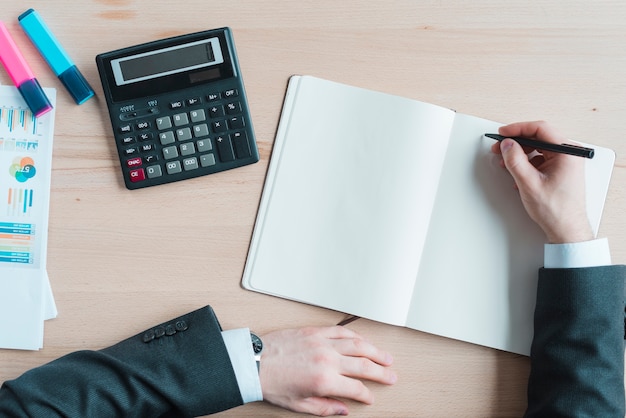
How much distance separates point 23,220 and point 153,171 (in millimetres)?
168

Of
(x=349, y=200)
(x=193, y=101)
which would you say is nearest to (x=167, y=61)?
(x=193, y=101)

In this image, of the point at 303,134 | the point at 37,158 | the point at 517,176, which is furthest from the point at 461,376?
the point at 37,158

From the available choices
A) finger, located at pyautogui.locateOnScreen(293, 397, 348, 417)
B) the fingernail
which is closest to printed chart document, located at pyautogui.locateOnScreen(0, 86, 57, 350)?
finger, located at pyautogui.locateOnScreen(293, 397, 348, 417)

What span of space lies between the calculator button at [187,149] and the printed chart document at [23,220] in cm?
16

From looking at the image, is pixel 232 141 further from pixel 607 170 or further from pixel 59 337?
pixel 607 170

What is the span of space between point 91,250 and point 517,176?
52cm

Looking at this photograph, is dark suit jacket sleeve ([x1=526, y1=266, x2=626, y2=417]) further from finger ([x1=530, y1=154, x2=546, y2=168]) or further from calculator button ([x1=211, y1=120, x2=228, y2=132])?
calculator button ([x1=211, y1=120, x2=228, y2=132])

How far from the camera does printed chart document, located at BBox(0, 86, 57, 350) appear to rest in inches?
33.6

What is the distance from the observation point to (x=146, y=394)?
2.64 ft

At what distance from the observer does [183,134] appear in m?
0.85

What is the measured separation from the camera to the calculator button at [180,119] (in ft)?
2.80

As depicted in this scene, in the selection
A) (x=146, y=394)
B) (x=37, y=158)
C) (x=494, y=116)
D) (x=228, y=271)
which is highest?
(x=494, y=116)

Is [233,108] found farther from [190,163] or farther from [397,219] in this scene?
[397,219]

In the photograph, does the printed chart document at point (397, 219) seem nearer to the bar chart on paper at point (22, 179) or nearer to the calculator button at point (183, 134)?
the calculator button at point (183, 134)
